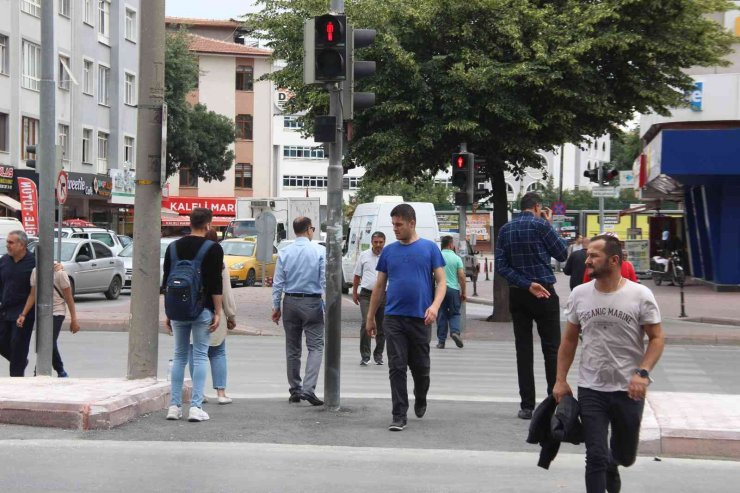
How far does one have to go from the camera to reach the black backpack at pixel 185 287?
29.4ft

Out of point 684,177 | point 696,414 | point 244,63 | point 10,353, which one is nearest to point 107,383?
point 10,353

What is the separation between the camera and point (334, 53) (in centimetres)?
981

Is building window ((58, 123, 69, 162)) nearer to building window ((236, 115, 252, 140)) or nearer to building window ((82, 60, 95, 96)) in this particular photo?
building window ((82, 60, 95, 96))

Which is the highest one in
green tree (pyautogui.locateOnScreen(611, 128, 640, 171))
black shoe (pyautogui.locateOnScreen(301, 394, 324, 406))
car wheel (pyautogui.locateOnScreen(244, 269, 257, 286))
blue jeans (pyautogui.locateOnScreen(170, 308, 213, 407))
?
green tree (pyautogui.locateOnScreen(611, 128, 640, 171))

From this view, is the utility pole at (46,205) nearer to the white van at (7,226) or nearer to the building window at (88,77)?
the white van at (7,226)

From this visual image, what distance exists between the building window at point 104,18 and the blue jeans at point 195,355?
46214 mm

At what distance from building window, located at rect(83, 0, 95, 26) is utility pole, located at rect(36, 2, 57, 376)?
1588 inches

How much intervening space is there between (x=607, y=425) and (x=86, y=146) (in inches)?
1910

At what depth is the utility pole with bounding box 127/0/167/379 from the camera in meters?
10.2

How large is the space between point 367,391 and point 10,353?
3.82 meters

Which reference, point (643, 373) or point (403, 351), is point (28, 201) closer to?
point (403, 351)

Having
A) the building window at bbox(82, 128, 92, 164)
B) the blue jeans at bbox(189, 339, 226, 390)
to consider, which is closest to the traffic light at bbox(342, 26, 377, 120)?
the blue jeans at bbox(189, 339, 226, 390)

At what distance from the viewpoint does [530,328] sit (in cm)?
958

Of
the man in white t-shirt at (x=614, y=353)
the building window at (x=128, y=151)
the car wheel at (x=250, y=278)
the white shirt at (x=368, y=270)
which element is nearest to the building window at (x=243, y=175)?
the building window at (x=128, y=151)
